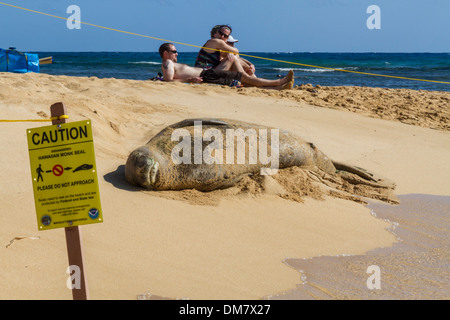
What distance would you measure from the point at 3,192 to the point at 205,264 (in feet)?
6.28

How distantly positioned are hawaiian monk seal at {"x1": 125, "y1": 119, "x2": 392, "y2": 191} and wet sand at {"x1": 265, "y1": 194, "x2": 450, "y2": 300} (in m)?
1.39

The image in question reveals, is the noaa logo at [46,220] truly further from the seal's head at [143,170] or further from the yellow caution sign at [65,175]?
the seal's head at [143,170]

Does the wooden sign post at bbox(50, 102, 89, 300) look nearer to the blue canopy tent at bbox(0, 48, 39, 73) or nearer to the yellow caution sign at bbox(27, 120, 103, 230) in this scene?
the yellow caution sign at bbox(27, 120, 103, 230)

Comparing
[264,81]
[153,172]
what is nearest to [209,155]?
[153,172]

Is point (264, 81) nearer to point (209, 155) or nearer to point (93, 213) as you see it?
point (209, 155)

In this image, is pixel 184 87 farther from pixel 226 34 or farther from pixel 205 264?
pixel 205 264

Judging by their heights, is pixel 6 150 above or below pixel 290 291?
above

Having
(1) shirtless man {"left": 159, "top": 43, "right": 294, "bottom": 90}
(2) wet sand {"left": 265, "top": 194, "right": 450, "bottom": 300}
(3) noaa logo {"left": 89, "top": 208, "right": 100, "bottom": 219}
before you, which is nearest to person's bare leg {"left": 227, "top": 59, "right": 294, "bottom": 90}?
(1) shirtless man {"left": 159, "top": 43, "right": 294, "bottom": 90}

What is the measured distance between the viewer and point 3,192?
4.43 m

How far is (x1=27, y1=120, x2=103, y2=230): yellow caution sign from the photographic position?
2641 mm

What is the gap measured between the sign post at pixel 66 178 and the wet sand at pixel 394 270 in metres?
1.34

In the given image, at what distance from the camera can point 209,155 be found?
5223 mm

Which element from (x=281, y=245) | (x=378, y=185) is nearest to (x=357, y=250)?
(x=281, y=245)

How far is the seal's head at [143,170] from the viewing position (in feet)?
15.8
